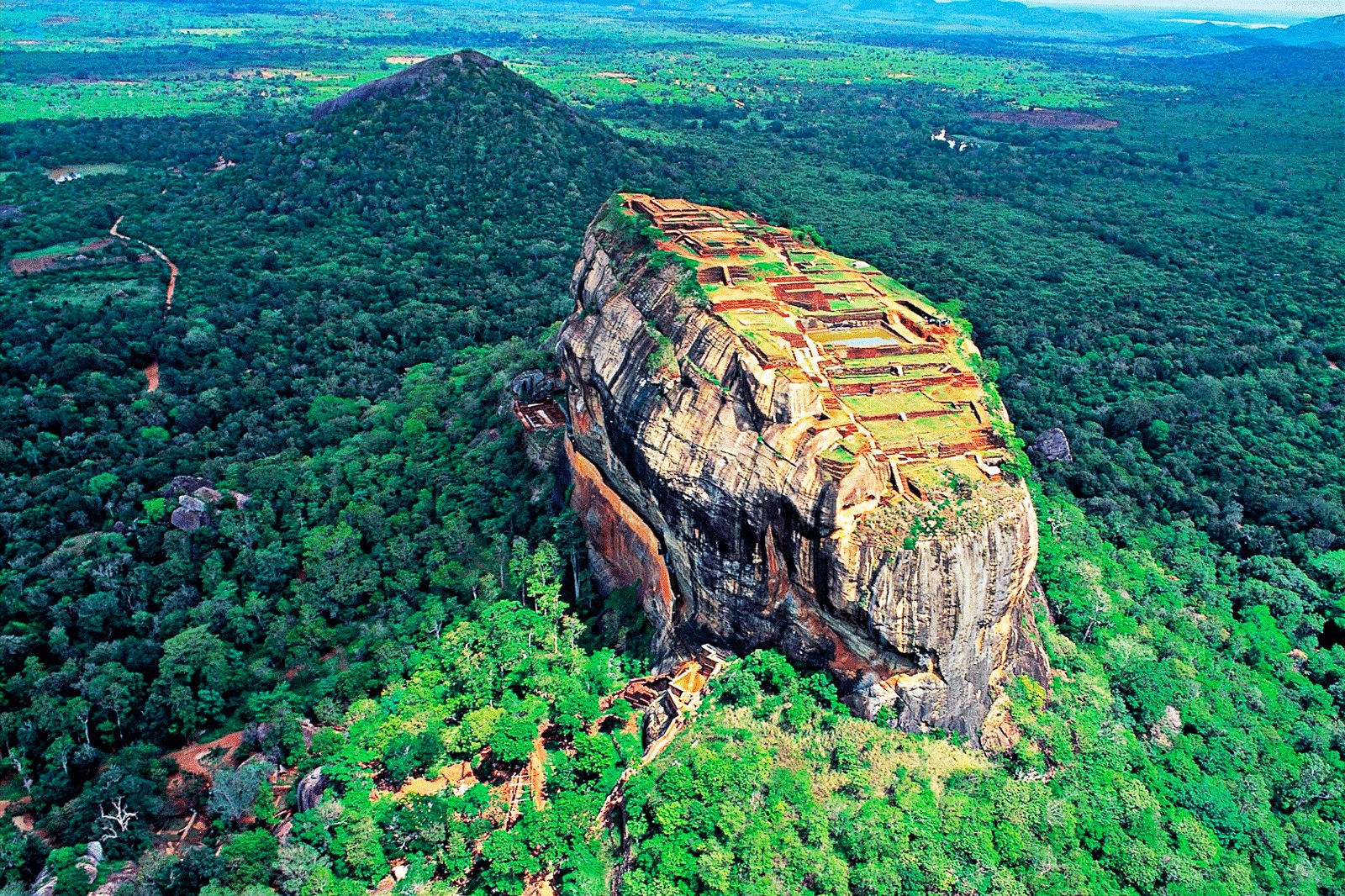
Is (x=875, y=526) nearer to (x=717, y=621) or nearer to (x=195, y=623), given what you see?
(x=717, y=621)

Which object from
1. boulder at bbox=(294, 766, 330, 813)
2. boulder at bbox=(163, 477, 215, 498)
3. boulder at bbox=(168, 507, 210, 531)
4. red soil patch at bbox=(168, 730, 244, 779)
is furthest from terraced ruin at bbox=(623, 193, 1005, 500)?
boulder at bbox=(163, 477, 215, 498)

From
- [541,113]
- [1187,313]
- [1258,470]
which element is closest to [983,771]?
[1258,470]

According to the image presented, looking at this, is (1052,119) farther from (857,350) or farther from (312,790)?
(312,790)

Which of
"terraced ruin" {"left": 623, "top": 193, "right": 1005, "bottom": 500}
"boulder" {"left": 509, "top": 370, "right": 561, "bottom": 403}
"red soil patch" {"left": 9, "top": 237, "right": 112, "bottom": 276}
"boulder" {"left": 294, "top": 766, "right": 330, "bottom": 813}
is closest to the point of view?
"terraced ruin" {"left": 623, "top": 193, "right": 1005, "bottom": 500}

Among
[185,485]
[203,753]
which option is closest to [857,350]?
[203,753]

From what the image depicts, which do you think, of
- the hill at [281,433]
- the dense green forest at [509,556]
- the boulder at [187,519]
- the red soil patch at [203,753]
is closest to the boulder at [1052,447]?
the dense green forest at [509,556]

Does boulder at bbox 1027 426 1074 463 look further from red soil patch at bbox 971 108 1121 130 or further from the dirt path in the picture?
red soil patch at bbox 971 108 1121 130
